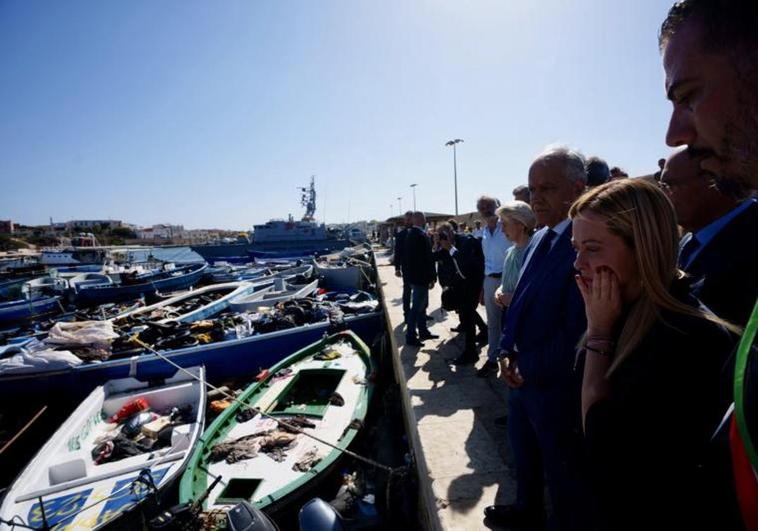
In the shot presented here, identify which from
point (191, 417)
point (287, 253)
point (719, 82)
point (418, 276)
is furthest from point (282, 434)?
point (287, 253)

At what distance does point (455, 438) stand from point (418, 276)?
127 inches

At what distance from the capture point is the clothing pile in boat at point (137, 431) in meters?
4.91

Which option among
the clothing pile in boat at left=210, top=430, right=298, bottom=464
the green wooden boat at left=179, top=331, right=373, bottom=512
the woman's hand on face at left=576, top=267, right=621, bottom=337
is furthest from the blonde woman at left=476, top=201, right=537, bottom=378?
the clothing pile in boat at left=210, top=430, right=298, bottom=464

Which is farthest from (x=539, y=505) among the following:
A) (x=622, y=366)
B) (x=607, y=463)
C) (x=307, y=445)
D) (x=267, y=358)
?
(x=267, y=358)

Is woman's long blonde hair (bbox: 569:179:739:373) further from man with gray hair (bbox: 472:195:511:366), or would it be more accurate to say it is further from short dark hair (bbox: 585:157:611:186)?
man with gray hair (bbox: 472:195:511:366)

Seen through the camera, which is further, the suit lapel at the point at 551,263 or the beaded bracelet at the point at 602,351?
the suit lapel at the point at 551,263

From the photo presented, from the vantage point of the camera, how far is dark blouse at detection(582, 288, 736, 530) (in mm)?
976

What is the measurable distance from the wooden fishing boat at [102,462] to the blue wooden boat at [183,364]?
1.11 meters

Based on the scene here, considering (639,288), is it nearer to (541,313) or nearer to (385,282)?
(541,313)

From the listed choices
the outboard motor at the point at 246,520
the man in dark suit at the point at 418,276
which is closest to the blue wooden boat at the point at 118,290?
the man in dark suit at the point at 418,276

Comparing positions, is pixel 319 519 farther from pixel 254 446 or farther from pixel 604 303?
pixel 604 303

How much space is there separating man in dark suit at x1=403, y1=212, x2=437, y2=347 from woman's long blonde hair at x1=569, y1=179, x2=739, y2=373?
465cm

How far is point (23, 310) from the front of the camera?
16.5 m

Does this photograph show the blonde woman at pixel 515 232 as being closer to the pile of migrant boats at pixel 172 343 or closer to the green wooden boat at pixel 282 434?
the green wooden boat at pixel 282 434
